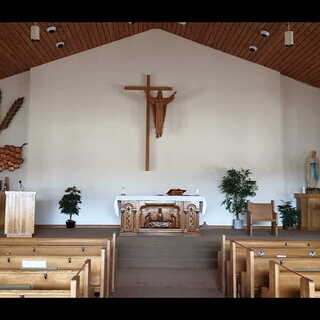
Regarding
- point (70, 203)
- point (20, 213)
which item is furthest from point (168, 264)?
point (70, 203)

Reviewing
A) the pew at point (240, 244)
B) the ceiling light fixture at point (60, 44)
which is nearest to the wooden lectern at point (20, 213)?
the ceiling light fixture at point (60, 44)

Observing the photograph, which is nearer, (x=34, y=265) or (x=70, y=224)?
(x=34, y=265)

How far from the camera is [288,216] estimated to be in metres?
8.65

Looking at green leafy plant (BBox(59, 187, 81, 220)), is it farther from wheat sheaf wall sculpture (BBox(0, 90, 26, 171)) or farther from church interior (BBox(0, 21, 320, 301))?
wheat sheaf wall sculpture (BBox(0, 90, 26, 171))

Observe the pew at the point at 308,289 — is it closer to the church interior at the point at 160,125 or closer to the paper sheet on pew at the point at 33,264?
the paper sheet on pew at the point at 33,264

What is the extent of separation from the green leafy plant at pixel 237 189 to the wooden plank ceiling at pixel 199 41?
2.37m

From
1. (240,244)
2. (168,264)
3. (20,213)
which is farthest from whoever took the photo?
(20,213)

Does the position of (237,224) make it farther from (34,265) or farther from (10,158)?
(34,265)

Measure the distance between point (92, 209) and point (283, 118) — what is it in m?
4.56

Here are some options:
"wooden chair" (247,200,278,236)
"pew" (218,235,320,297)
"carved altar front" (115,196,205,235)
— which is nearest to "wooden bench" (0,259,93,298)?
"pew" (218,235,320,297)

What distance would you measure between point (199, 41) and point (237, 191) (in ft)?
10.9

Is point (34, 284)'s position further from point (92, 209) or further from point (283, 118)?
point (283, 118)

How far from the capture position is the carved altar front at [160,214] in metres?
7.60

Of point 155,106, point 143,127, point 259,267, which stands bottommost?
point 259,267
